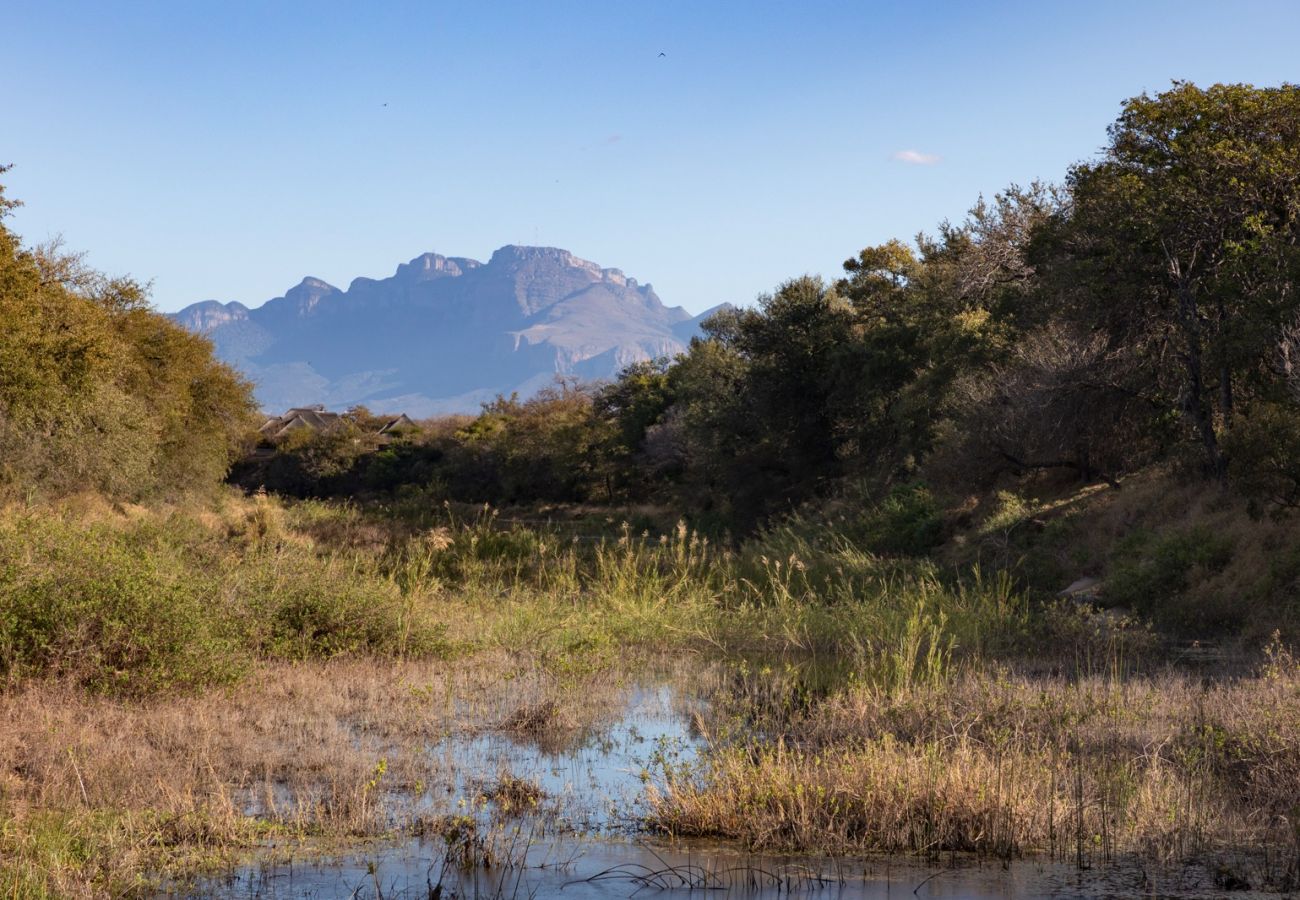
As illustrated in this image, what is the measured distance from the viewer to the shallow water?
5.61 m

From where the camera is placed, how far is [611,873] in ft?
19.4

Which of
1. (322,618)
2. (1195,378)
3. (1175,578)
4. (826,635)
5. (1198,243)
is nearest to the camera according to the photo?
(322,618)

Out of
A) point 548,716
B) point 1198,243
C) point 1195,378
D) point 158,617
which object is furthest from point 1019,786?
point 1198,243

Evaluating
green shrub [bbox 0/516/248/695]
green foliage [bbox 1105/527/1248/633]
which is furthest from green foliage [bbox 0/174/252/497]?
green foliage [bbox 1105/527/1248/633]

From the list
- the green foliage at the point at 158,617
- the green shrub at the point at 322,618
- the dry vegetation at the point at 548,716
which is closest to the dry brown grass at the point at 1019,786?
the dry vegetation at the point at 548,716

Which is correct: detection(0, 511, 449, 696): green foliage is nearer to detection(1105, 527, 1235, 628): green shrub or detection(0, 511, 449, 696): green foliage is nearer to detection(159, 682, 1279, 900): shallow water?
detection(159, 682, 1279, 900): shallow water

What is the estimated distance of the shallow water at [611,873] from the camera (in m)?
5.61

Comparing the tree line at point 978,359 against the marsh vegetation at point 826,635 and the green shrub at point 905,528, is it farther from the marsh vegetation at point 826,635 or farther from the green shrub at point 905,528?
the green shrub at point 905,528

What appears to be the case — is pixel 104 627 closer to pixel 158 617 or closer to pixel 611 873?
pixel 158 617

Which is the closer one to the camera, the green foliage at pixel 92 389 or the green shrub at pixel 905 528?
the green shrub at pixel 905 528

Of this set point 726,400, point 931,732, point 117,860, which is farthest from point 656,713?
point 726,400

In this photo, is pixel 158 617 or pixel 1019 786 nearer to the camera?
pixel 1019 786

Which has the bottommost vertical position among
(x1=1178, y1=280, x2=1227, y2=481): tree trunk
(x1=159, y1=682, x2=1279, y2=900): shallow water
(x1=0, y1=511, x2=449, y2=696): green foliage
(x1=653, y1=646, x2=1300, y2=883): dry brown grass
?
(x1=159, y1=682, x2=1279, y2=900): shallow water

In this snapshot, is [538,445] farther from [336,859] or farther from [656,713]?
[336,859]
